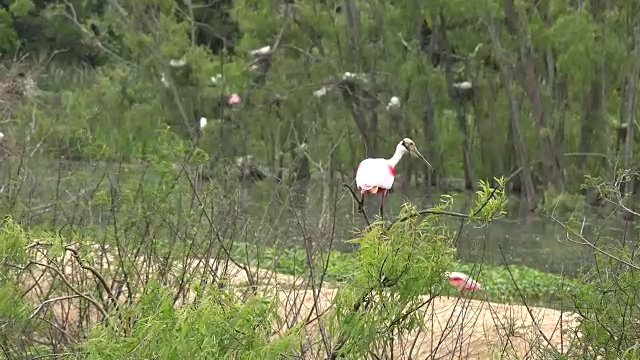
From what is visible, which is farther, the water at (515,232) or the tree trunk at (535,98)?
the tree trunk at (535,98)

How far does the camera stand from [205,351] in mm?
2922

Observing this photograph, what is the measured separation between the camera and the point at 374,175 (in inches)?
192

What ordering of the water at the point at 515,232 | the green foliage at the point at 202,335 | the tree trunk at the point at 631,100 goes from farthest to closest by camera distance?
the tree trunk at the point at 631,100 < the water at the point at 515,232 < the green foliage at the point at 202,335

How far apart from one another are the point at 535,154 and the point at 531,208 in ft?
3.31

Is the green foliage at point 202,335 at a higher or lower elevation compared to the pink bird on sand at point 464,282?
higher

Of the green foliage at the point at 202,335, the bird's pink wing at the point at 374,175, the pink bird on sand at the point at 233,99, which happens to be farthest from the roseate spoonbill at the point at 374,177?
the pink bird on sand at the point at 233,99

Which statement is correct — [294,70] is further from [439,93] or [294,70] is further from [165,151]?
[165,151]

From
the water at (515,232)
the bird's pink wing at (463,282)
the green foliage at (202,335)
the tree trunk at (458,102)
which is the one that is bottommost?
the water at (515,232)

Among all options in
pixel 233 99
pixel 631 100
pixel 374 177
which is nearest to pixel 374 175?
pixel 374 177

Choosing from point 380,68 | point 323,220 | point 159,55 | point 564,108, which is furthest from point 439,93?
point 323,220

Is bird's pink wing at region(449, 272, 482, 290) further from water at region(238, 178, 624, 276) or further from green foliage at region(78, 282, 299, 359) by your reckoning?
water at region(238, 178, 624, 276)

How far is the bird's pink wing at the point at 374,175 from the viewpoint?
4.85m

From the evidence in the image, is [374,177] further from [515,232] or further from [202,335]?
[515,232]

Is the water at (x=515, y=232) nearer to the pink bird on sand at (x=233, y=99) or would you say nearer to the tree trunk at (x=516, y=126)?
the tree trunk at (x=516, y=126)
